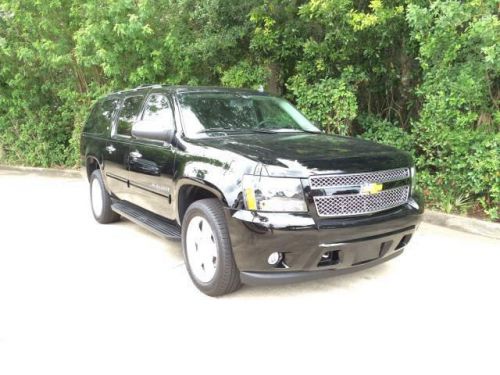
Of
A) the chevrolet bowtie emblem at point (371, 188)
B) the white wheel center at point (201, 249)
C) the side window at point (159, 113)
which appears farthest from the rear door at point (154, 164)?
the chevrolet bowtie emblem at point (371, 188)

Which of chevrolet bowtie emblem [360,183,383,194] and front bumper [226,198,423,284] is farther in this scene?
chevrolet bowtie emblem [360,183,383,194]

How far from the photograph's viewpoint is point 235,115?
458 centimetres

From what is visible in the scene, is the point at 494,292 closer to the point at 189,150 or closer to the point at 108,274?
the point at 189,150

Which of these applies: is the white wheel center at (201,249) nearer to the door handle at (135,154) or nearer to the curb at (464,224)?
the door handle at (135,154)

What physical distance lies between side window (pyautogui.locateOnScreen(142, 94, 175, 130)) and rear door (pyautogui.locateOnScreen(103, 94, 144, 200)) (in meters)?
0.28

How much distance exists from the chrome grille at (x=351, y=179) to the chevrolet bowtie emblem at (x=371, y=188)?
0.11 feet

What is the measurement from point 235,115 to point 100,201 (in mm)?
2757

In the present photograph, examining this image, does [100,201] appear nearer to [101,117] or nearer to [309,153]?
[101,117]

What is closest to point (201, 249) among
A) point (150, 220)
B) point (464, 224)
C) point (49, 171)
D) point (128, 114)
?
point (150, 220)

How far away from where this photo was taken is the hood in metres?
3.31

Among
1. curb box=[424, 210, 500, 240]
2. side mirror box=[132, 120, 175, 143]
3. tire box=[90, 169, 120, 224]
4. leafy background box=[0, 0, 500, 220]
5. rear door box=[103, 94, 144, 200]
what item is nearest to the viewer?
side mirror box=[132, 120, 175, 143]

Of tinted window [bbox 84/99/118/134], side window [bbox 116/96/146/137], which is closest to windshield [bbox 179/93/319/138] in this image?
side window [bbox 116/96/146/137]

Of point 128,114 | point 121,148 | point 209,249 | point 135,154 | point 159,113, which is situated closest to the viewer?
point 209,249

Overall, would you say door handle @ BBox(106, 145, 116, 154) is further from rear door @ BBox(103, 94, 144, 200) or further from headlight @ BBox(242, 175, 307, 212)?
headlight @ BBox(242, 175, 307, 212)
